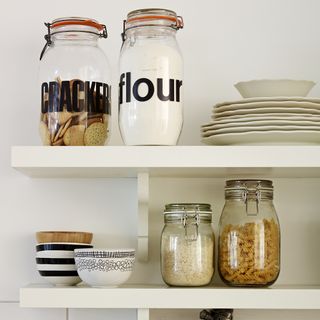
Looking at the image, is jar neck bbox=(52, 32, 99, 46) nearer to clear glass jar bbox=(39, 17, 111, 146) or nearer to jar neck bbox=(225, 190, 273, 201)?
clear glass jar bbox=(39, 17, 111, 146)

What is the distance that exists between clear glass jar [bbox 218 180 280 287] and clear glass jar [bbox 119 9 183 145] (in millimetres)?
174

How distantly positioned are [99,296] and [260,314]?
37 centimetres

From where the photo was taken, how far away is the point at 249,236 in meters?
1.42

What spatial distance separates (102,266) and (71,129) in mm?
258

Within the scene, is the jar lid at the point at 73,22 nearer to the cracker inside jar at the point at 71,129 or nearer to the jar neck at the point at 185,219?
the cracker inside jar at the point at 71,129

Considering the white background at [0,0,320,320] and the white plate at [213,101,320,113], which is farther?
the white background at [0,0,320,320]

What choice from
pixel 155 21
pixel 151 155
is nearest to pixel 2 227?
pixel 151 155

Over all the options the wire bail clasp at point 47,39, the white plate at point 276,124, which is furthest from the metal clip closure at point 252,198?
the wire bail clasp at point 47,39

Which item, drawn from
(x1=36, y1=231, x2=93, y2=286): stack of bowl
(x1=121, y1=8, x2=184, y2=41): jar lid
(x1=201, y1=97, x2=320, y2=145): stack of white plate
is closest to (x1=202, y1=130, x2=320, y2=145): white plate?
(x1=201, y1=97, x2=320, y2=145): stack of white plate

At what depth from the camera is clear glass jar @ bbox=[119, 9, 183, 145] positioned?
140cm

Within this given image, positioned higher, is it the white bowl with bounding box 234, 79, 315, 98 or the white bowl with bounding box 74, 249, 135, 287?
the white bowl with bounding box 234, 79, 315, 98

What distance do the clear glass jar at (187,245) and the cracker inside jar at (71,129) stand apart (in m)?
0.20

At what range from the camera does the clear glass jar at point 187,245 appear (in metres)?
1.42

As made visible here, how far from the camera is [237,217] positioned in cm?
145
